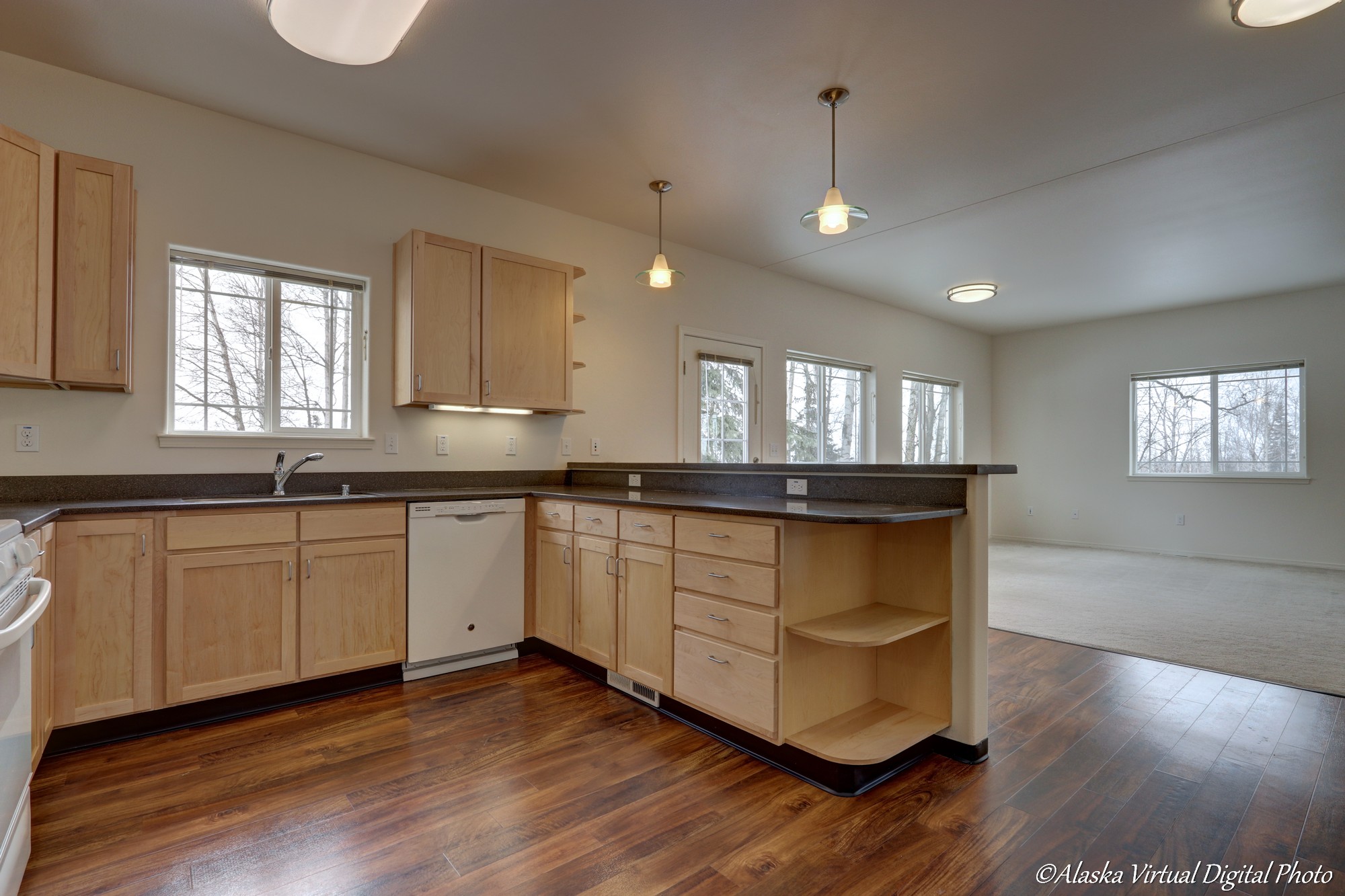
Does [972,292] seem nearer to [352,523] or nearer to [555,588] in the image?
[555,588]

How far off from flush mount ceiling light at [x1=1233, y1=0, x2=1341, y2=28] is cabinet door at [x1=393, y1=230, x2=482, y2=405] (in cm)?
334

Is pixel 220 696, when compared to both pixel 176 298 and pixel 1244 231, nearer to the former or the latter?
pixel 176 298

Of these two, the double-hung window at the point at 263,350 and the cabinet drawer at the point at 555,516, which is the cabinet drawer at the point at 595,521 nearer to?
the cabinet drawer at the point at 555,516

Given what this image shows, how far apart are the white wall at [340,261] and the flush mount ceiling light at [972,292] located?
1705 mm

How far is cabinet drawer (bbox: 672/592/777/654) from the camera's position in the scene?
215 centimetres

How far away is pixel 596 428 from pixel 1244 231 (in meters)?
4.88

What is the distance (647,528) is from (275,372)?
2126 mm

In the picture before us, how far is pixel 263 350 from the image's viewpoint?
3.23 meters

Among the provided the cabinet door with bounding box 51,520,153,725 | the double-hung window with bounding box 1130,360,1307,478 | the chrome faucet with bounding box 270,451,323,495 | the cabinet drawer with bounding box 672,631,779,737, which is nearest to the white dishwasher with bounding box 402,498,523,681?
the chrome faucet with bounding box 270,451,323,495

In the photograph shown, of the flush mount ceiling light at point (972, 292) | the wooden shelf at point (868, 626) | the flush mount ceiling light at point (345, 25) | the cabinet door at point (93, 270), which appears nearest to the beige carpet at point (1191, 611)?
the wooden shelf at point (868, 626)

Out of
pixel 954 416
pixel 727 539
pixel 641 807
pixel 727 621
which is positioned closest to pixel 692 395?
pixel 727 539

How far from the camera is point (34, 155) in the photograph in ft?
7.64

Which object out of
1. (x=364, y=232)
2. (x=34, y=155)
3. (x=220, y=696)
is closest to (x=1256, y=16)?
(x=364, y=232)

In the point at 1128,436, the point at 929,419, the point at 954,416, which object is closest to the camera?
the point at 1128,436
